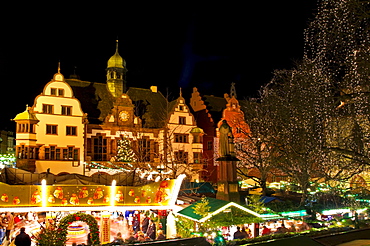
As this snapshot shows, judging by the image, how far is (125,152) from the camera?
33.0 meters

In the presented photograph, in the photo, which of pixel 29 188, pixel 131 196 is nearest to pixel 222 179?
pixel 131 196

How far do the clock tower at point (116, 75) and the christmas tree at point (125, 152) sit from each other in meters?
6.94

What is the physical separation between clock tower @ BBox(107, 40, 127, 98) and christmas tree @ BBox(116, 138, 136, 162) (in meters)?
6.94

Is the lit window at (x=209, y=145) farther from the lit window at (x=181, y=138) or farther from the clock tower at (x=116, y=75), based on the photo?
the clock tower at (x=116, y=75)

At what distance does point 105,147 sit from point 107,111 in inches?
147

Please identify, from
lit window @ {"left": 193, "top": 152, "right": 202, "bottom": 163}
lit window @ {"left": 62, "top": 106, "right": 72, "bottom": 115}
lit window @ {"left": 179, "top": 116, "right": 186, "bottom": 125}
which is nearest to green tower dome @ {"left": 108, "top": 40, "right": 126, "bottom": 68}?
lit window @ {"left": 179, "top": 116, "right": 186, "bottom": 125}

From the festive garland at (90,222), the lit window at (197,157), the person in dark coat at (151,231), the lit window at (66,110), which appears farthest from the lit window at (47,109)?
the festive garland at (90,222)

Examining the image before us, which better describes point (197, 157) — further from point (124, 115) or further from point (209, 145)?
point (124, 115)

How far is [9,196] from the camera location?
12297 millimetres

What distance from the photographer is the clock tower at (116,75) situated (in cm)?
3853

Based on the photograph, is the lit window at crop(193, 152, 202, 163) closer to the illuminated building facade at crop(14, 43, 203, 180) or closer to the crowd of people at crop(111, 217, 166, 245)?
the illuminated building facade at crop(14, 43, 203, 180)

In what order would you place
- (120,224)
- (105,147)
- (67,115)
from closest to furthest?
(120,224) → (67,115) → (105,147)

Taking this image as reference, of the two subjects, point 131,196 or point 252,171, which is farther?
point 252,171

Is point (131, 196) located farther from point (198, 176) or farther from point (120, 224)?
point (198, 176)
